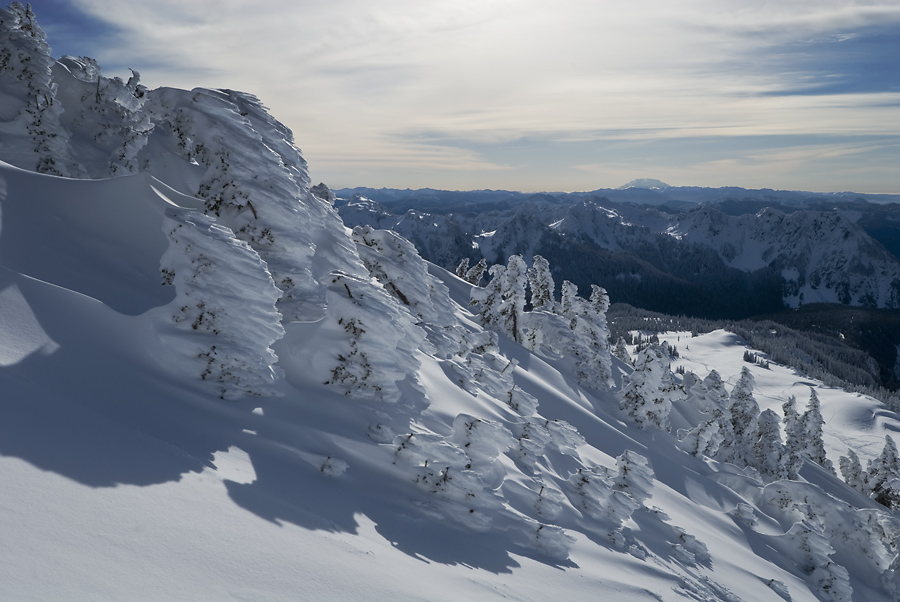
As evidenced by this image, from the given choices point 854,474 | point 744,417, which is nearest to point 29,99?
point 744,417

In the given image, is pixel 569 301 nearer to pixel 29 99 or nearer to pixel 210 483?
pixel 29 99

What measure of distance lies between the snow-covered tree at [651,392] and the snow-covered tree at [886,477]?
123ft

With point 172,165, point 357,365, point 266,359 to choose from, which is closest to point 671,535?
point 357,365

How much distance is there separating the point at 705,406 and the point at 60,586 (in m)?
50.9

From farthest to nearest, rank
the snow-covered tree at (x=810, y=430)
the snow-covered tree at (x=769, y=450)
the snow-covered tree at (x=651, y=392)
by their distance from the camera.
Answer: the snow-covered tree at (x=810, y=430), the snow-covered tree at (x=769, y=450), the snow-covered tree at (x=651, y=392)

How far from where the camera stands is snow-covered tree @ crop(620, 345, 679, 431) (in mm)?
33094

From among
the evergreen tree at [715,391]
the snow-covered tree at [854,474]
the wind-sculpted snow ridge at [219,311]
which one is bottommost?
the snow-covered tree at [854,474]

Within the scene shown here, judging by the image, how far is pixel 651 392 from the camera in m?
33.2

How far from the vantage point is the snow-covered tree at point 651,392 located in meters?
33.1

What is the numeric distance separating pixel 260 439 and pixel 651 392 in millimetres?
29541

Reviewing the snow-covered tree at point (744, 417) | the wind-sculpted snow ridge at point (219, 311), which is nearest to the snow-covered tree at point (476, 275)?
the snow-covered tree at point (744, 417)

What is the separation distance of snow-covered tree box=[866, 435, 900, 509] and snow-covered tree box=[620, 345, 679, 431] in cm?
3743

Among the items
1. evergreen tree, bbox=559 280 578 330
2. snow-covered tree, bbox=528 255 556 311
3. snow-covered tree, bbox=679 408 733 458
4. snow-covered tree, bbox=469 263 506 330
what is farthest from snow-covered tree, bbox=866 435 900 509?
snow-covered tree, bbox=469 263 506 330

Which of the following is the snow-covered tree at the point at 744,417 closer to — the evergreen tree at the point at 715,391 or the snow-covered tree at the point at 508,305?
the evergreen tree at the point at 715,391
